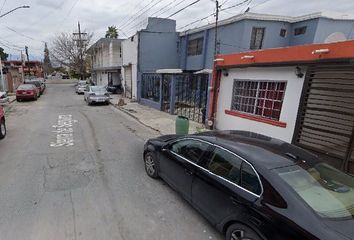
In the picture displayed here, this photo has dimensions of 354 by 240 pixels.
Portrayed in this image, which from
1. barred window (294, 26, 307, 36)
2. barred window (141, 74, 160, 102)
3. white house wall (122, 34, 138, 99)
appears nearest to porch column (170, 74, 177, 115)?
barred window (141, 74, 160, 102)

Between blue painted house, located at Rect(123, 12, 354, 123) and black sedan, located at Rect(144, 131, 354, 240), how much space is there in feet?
23.1

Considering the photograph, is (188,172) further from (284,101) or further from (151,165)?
(284,101)

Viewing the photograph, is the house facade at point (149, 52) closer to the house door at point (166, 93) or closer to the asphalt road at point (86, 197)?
the house door at point (166, 93)

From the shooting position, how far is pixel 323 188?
2.87 m

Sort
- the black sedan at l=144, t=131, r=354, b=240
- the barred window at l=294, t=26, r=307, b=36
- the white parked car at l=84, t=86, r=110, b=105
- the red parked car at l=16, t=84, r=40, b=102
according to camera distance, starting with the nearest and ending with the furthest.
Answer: the black sedan at l=144, t=131, r=354, b=240 → the barred window at l=294, t=26, r=307, b=36 → the white parked car at l=84, t=86, r=110, b=105 → the red parked car at l=16, t=84, r=40, b=102

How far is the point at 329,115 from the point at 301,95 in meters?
0.86

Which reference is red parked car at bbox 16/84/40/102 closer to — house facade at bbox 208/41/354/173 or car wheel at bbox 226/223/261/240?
house facade at bbox 208/41/354/173

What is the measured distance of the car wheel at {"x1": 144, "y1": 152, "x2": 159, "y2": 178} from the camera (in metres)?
5.39

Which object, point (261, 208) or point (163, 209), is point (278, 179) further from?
point (163, 209)

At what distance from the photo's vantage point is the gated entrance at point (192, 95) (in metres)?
11.6

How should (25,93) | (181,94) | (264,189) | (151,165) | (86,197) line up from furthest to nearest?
1. (25,93)
2. (181,94)
3. (151,165)
4. (86,197)
5. (264,189)

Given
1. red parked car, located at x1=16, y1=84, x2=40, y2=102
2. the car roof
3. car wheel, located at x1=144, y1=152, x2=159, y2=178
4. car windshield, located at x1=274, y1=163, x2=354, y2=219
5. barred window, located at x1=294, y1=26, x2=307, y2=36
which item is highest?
barred window, located at x1=294, y1=26, x2=307, y2=36

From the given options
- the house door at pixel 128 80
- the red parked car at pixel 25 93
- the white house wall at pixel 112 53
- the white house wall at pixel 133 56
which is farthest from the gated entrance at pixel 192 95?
the white house wall at pixel 112 53

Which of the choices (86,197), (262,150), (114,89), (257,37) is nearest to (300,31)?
(257,37)
